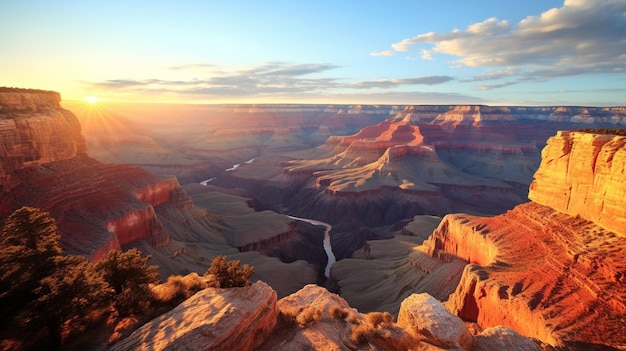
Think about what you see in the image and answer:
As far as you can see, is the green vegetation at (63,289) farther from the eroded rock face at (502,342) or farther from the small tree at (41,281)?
the eroded rock face at (502,342)

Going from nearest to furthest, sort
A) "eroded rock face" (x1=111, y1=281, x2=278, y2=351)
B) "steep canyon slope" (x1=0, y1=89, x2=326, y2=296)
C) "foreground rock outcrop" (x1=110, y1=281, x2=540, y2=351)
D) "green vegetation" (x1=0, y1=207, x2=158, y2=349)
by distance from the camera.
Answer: "eroded rock face" (x1=111, y1=281, x2=278, y2=351), "foreground rock outcrop" (x1=110, y1=281, x2=540, y2=351), "green vegetation" (x1=0, y1=207, x2=158, y2=349), "steep canyon slope" (x1=0, y1=89, x2=326, y2=296)

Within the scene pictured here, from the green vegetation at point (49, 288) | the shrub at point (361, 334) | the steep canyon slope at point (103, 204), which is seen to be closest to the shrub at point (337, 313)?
the shrub at point (361, 334)

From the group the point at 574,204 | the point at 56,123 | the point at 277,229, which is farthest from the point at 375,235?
the point at 56,123

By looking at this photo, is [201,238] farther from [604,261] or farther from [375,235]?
[604,261]

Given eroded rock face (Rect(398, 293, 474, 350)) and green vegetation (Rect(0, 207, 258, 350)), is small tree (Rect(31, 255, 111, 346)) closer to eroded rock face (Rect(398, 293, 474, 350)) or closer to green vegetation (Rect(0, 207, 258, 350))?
green vegetation (Rect(0, 207, 258, 350))

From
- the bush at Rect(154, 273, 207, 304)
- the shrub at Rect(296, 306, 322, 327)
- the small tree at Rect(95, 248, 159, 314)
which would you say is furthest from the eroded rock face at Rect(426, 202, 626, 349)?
the small tree at Rect(95, 248, 159, 314)

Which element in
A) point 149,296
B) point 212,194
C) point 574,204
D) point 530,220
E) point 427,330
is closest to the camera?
point 427,330

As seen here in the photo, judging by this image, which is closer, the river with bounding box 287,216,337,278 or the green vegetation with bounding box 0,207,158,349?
the green vegetation with bounding box 0,207,158,349
